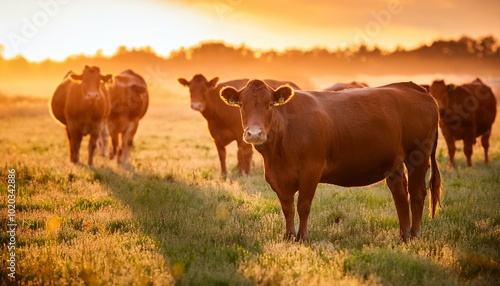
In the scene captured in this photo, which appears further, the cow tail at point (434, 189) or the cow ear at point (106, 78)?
the cow ear at point (106, 78)

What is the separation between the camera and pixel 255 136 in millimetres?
5941

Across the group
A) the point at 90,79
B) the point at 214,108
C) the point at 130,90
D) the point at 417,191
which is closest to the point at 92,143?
the point at 90,79

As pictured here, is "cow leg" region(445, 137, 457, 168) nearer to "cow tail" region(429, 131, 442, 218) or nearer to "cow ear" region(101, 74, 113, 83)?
"cow tail" region(429, 131, 442, 218)

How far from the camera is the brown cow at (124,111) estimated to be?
14.8m

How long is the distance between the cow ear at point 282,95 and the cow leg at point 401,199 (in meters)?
2.08

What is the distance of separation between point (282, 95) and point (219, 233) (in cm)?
204

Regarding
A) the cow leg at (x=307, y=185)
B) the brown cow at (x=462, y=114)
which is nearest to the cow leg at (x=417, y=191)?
the cow leg at (x=307, y=185)

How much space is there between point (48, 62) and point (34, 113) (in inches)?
4103

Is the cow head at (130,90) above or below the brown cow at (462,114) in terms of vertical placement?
above

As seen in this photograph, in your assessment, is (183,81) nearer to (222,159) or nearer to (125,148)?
(222,159)

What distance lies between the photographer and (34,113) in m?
36.2

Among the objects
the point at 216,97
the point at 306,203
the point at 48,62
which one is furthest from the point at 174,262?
the point at 48,62

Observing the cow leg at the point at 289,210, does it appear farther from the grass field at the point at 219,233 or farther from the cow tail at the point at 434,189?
the cow tail at the point at 434,189

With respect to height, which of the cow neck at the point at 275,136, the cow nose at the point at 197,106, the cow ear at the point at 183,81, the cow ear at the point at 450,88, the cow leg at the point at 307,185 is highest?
the cow ear at the point at 183,81
